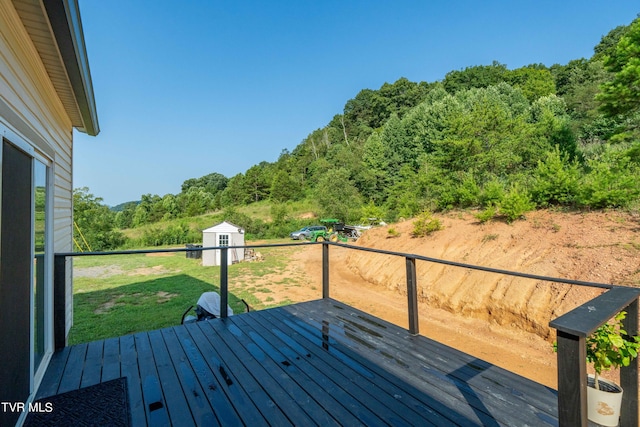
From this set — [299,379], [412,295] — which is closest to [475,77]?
[412,295]

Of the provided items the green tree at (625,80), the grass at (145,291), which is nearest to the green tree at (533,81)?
the green tree at (625,80)

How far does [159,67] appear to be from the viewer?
11.0 metres

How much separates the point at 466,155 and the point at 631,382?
12476 millimetres

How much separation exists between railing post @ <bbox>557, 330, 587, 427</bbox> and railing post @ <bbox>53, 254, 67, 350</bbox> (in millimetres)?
3249

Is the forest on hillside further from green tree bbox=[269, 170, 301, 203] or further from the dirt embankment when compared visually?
the dirt embankment

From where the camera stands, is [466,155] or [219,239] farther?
[466,155]

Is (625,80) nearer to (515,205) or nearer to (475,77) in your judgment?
(515,205)

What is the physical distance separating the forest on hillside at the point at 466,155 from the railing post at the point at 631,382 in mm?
7157

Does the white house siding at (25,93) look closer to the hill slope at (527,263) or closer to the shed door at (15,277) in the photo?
the shed door at (15,277)

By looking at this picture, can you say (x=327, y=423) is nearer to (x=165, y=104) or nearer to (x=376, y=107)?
(x=165, y=104)

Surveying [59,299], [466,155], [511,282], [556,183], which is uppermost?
[466,155]

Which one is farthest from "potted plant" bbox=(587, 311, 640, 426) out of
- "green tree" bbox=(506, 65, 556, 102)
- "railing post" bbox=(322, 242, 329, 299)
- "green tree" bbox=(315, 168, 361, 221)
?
"green tree" bbox=(506, 65, 556, 102)

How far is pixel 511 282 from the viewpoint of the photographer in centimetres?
609

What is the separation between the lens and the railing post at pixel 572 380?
0.91 metres
